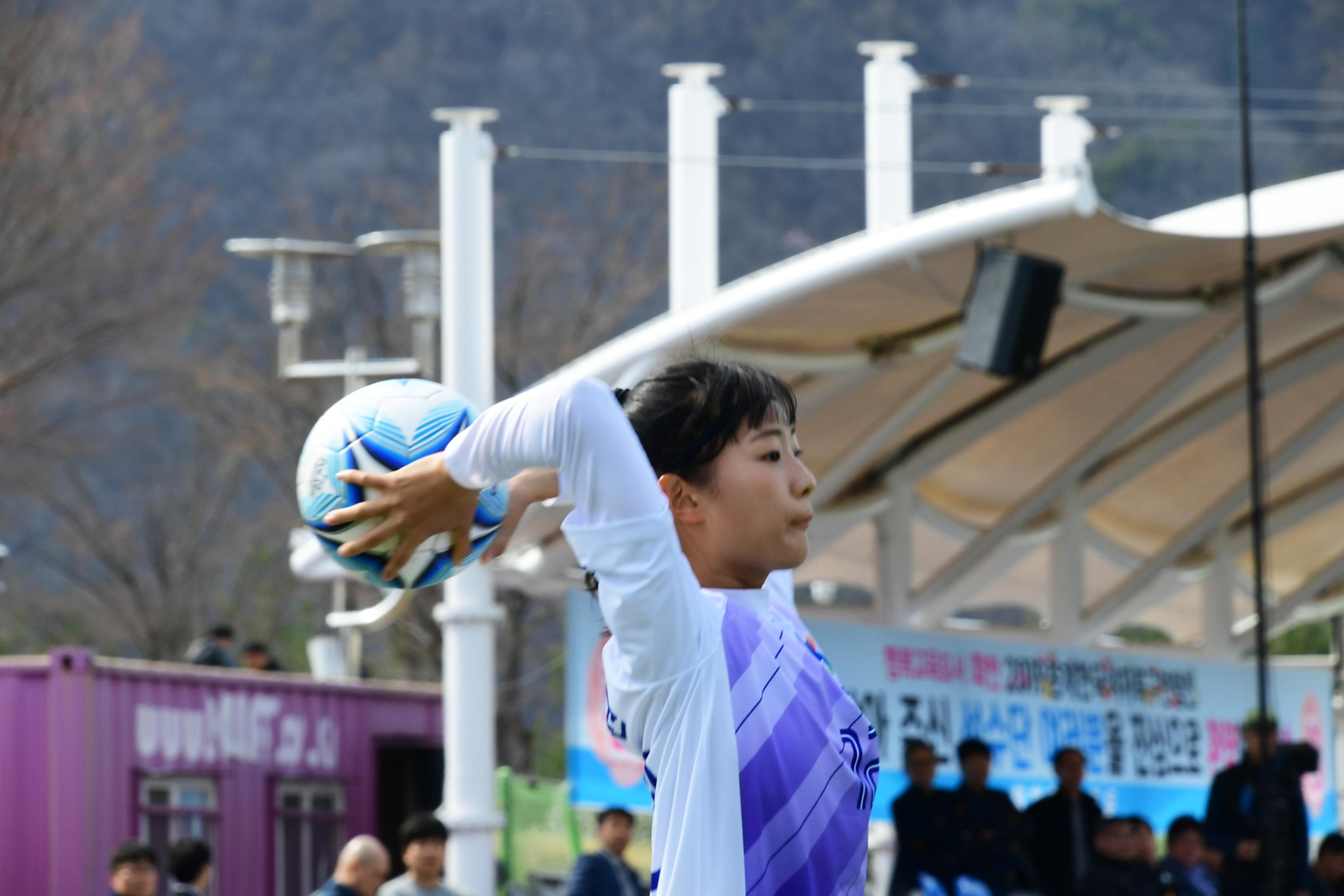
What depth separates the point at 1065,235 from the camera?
→ 10828mm

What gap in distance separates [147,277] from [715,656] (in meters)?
29.8

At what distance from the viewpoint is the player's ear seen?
9.63ft

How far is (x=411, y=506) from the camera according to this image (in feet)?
8.96

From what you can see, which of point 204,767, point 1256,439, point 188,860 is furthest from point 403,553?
point 204,767

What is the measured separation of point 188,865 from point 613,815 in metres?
2.25

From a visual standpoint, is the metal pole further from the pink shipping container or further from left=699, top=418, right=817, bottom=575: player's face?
left=699, top=418, right=817, bottom=575: player's face

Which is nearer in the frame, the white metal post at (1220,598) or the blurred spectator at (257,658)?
the blurred spectator at (257,658)

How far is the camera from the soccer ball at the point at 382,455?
314 centimetres

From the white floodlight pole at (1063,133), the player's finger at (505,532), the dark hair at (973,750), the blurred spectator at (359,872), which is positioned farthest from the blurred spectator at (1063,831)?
the player's finger at (505,532)

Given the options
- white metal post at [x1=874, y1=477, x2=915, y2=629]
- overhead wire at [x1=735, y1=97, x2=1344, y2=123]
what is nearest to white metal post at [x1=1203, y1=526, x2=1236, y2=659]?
white metal post at [x1=874, y1=477, x2=915, y2=629]

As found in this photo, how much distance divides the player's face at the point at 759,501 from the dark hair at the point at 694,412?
0.07 feet

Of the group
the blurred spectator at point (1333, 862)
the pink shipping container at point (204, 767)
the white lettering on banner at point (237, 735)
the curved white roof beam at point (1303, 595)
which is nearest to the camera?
the pink shipping container at point (204, 767)

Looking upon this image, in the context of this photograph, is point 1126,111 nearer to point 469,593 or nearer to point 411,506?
point 469,593

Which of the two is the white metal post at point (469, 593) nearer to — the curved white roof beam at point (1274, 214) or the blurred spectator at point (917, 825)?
the blurred spectator at point (917, 825)
